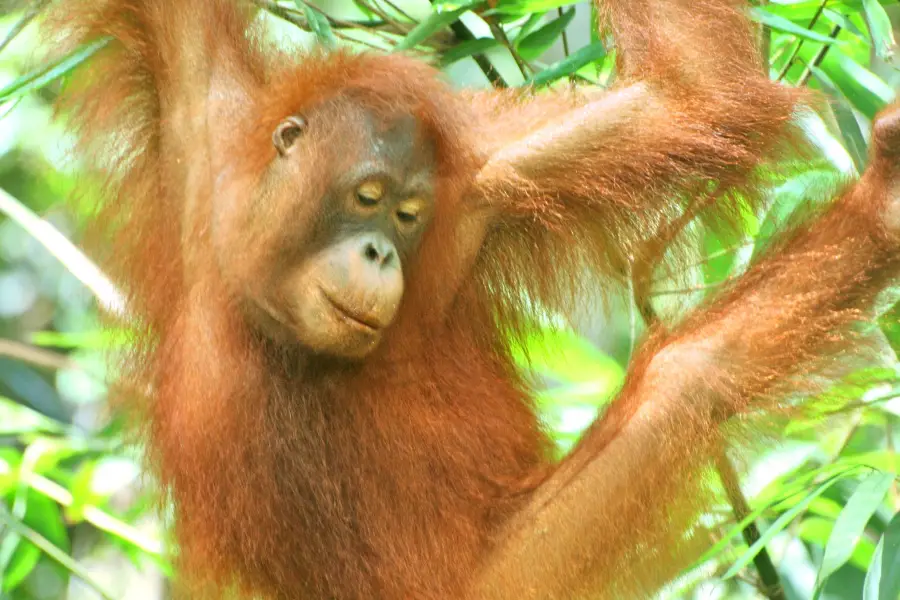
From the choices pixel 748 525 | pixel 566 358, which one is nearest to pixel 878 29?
pixel 748 525

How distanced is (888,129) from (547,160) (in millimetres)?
745

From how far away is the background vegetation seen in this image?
246 cm

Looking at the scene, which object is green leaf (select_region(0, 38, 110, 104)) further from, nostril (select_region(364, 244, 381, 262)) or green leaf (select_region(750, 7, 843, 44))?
green leaf (select_region(750, 7, 843, 44))

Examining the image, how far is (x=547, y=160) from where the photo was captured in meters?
2.75

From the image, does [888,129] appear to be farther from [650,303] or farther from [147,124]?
[147,124]

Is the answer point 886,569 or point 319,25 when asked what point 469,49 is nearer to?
point 319,25

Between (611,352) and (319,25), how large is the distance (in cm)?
169

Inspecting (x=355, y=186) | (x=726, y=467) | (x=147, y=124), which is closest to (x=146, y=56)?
(x=147, y=124)

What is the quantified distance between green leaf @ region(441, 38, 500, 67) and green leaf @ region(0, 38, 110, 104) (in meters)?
0.83

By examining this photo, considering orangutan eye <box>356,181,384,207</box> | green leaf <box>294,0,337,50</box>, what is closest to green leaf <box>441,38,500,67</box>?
green leaf <box>294,0,337,50</box>

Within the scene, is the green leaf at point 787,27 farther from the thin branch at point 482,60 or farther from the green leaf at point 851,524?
the green leaf at point 851,524

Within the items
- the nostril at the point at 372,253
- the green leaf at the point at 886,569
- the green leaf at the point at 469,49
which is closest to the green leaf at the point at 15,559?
the nostril at the point at 372,253

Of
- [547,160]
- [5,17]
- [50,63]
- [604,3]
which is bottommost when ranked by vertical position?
[5,17]

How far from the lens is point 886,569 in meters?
2.23
